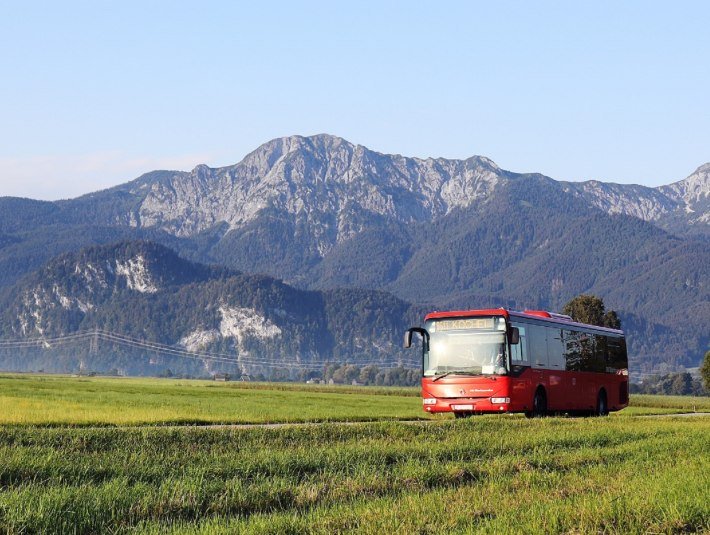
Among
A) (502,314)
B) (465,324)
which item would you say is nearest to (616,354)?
(502,314)

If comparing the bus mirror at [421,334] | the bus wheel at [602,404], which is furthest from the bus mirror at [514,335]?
the bus wheel at [602,404]

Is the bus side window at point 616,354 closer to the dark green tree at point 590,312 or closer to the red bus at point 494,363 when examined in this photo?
the red bus at point 494,363

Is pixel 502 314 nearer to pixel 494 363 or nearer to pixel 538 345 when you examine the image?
pixel 494 363

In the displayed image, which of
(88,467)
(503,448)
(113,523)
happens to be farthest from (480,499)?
(503,448)

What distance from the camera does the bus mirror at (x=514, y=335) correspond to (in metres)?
38.5

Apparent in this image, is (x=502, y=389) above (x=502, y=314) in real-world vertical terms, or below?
below

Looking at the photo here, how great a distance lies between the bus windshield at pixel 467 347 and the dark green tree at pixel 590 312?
9724 cm

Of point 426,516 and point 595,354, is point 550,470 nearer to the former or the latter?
point 426,516

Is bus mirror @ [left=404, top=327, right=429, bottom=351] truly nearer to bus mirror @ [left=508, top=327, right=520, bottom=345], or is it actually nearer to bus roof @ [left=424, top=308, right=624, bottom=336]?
bus roof @ [left=424, top=308, right=624, bottom=336]

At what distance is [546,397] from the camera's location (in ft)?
136

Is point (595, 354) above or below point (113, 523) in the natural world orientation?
above

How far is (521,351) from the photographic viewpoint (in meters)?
39.3

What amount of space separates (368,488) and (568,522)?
12.9 feet

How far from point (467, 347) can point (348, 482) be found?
23.7m
